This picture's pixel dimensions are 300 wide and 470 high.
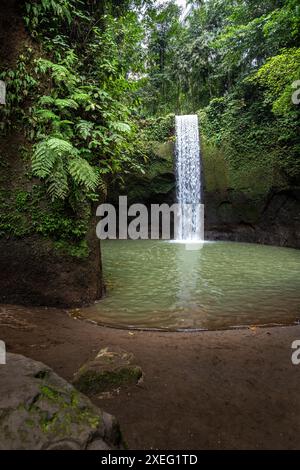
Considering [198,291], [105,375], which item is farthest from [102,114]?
[105,375]

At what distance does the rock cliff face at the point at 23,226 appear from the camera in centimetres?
468

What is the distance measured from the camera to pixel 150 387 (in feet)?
8.51

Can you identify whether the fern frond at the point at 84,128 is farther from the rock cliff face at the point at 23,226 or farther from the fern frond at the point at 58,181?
the rock cliff face at the point at 23,226

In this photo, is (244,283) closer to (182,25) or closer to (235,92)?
(235,92)

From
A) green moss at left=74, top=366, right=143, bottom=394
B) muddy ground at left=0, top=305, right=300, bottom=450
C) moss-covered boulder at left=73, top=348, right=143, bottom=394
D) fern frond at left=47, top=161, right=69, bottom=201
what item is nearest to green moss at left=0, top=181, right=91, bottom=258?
fern frond at left=47, top=161, right=69, bottom=201

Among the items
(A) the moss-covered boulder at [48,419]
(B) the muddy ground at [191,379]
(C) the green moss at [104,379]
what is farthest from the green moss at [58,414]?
(C) the green moss at [104,379]

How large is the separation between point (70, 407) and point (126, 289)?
4290 mm

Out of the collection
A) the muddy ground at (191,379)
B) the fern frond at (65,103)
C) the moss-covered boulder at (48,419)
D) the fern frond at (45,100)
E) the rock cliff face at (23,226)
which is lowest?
the muddy ground at (191,379)

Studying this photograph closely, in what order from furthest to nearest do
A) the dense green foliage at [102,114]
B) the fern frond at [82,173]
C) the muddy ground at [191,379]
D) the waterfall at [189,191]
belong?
1. the waterfall at [189,191]
2. the dense green foliage at [102,114]
3. the fern frond at [82,173]
4. the muddy ground at [191,379]

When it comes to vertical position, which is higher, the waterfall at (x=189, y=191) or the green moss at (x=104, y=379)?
the waterfall at (x=189, y=191)

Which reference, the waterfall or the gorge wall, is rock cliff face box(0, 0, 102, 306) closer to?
the gorge wall

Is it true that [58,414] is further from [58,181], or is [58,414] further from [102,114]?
[102,114]

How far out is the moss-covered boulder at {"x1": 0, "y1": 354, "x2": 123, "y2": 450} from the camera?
144 cm

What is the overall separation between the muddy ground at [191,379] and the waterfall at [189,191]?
36.6ft
